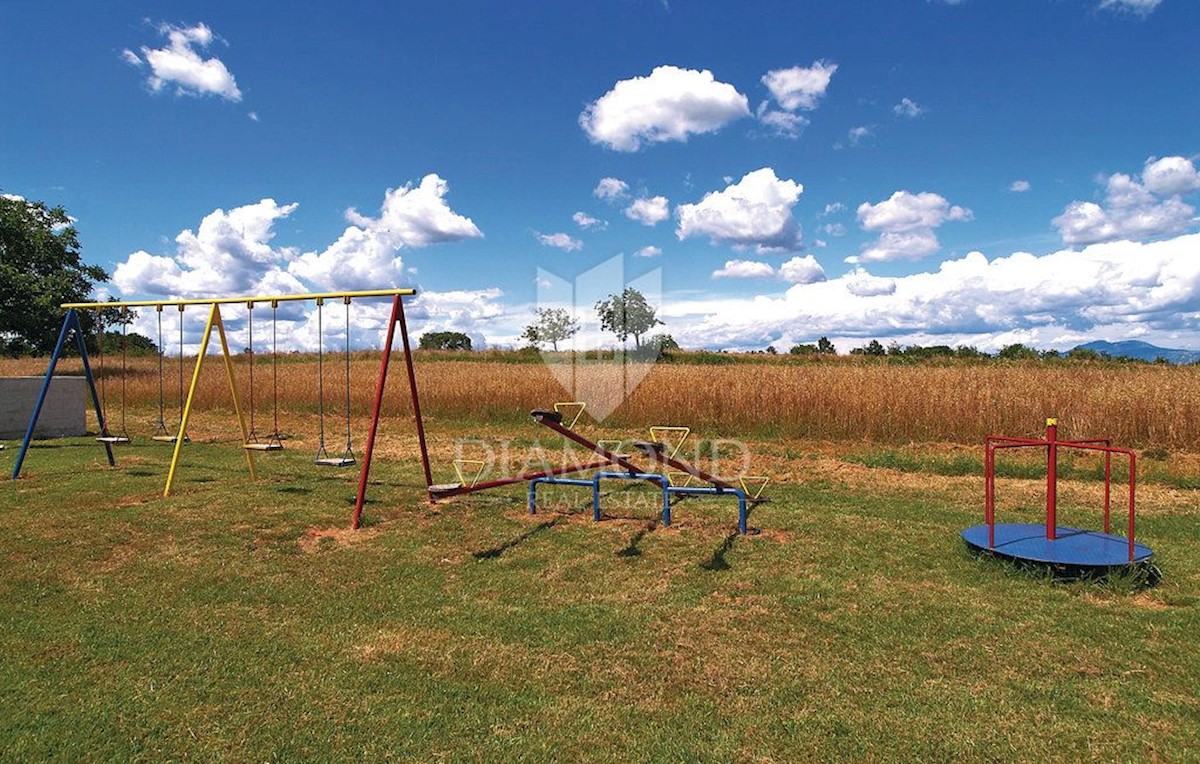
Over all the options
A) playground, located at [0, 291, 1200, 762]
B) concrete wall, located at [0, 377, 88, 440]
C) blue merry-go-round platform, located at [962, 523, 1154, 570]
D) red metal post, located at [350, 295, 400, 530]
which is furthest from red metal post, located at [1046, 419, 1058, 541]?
concrete wall, located at [0, 377, 88, 440]

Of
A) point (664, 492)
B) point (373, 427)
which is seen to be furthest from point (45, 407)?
point (664, 492)

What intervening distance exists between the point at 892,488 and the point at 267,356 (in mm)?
37576

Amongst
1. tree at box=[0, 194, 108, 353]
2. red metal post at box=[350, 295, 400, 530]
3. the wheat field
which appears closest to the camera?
red metal post at box=[350, 295, 400, 530]

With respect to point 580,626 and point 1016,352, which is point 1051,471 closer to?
point 580,626

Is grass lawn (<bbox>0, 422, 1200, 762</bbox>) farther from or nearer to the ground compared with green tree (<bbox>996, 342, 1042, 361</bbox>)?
nearer to the ground

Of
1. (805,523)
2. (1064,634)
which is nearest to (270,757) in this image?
(1064,634)

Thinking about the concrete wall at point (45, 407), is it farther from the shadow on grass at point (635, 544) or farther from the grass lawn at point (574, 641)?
the shadow on grass at point (635, 544)

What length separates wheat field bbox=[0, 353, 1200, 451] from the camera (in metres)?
12.1

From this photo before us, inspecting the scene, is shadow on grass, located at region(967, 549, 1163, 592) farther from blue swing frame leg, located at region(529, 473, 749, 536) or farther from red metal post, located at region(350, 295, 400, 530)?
red metal post, located at region(350, 295, 400, 530)

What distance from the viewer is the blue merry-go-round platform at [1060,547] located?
17.7 ft

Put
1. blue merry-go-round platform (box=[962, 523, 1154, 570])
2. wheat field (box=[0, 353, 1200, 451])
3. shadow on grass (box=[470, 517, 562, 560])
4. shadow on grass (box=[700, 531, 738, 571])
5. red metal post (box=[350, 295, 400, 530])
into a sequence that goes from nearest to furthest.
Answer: blue merry-go-round platform (box=[962, 523, 1154, 570]) < shadow on grass (box=[700, 531, 738, 571]) < shadow on grass (box=[470, 517, 562, 560]) < red metal post (box=[350, 295, 400, 530]) < wheat field (box=[0, 353, 1200, 451])

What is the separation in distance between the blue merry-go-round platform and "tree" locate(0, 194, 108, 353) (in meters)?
33.4

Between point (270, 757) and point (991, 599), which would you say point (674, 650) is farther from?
point (991, 599)

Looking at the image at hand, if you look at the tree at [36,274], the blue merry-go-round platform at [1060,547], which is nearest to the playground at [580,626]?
the blue merry-go-round platform at [1060,547]
